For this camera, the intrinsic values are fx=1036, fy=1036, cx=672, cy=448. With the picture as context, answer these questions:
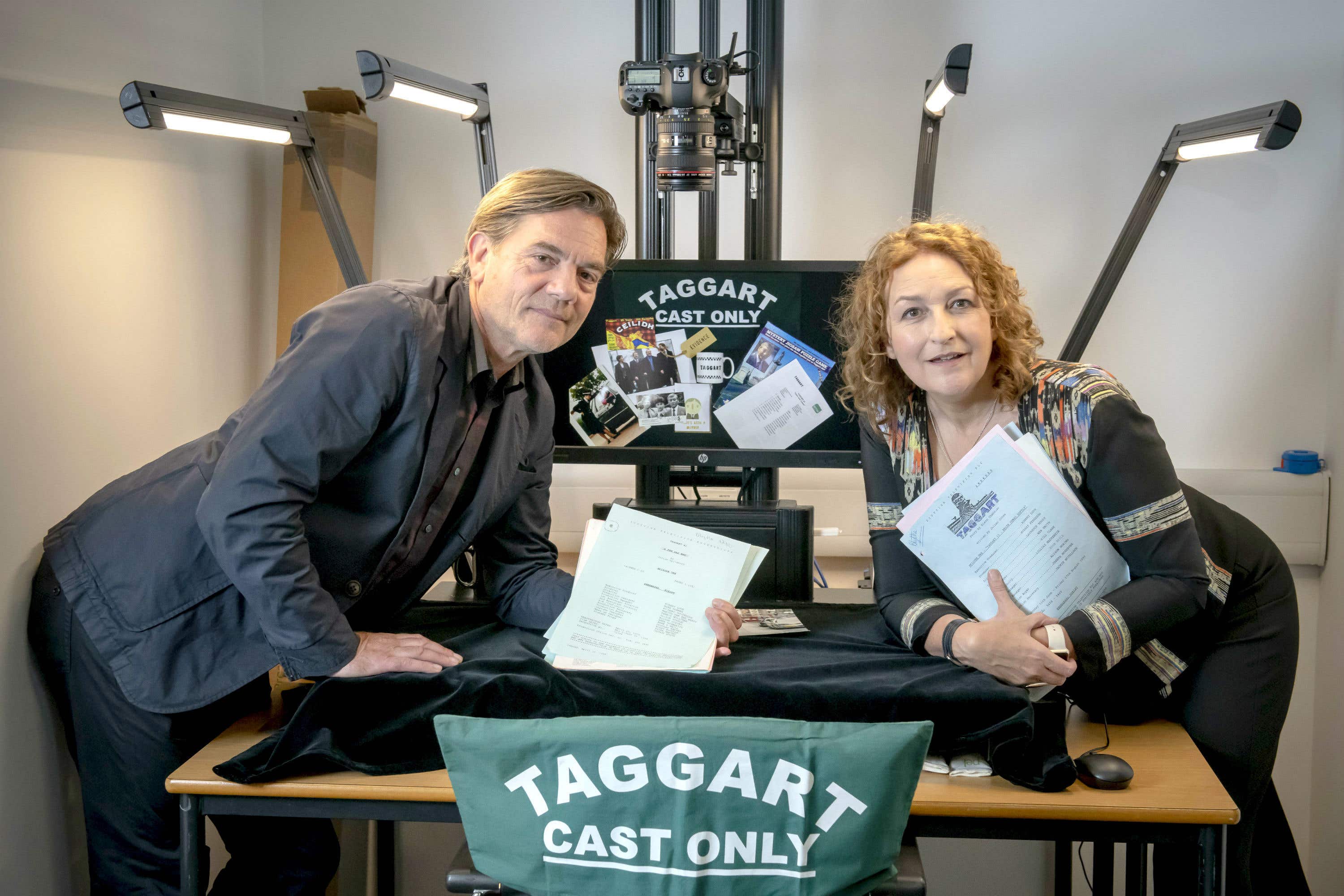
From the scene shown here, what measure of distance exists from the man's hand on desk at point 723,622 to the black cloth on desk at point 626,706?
5 cm

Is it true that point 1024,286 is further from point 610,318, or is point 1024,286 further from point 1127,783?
point 1127,783

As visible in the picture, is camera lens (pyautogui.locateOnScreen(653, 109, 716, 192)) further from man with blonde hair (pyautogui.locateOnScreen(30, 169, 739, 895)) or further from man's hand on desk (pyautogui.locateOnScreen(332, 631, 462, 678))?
man's hand on desk (pyautogui.locateOnScreen(332, 631, 462, 678))

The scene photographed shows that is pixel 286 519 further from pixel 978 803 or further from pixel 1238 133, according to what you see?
pixel 1238 133

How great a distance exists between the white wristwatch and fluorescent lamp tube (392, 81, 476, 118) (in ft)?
4.65

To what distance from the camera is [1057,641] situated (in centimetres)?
142

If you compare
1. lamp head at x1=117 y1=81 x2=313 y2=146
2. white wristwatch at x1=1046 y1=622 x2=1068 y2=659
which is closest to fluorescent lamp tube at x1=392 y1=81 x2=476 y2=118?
lamp head at x1=117 y1=81 x2=313 y2=146

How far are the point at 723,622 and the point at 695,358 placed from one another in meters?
0.64

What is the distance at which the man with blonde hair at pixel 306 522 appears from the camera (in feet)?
4.58

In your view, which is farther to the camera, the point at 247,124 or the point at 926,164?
the point at 926,164

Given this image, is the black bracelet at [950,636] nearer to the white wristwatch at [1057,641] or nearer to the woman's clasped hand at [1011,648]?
the woman's clasped hand at [1011,648]

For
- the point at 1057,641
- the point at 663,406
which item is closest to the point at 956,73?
the point at 663,406

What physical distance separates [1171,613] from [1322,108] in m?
1.60

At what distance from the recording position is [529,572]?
1.80 meters

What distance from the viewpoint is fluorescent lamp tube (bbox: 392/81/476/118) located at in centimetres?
189
